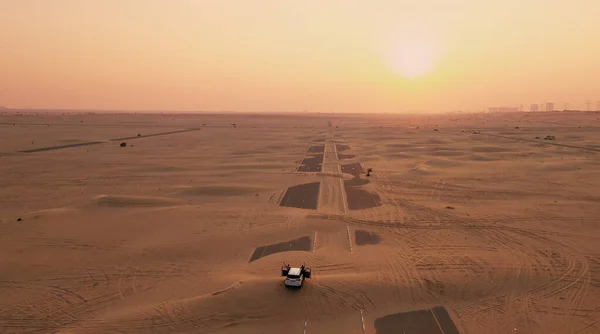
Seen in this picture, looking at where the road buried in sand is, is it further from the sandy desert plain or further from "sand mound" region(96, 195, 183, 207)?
"sand mound" region(96, 195, 183, 207)

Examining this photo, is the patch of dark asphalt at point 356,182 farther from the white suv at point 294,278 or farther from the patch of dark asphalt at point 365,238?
the white suv at point 294,278

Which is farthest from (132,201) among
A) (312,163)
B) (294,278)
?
(312,163)

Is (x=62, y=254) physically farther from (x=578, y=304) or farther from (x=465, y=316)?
(x=578, y=304)

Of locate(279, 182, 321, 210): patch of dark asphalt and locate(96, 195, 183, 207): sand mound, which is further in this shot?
locate(279, 182, 321, 210): patch of dark asphalt

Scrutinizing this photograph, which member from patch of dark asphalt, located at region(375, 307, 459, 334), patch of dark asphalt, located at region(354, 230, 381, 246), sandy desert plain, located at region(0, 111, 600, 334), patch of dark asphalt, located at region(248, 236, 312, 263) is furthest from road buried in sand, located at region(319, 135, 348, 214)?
patch of dark asphalt, located at region(375, 307, 459, 334)

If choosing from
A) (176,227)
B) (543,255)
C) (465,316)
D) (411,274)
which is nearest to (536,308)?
(465,316)
